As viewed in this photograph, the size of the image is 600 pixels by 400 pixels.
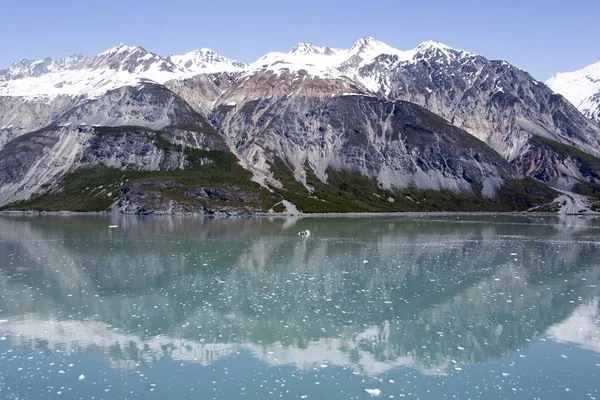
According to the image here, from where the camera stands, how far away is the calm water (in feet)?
79.4

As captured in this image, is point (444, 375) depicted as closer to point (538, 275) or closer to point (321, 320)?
point (321, 320)

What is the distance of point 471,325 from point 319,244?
5335 centimetres

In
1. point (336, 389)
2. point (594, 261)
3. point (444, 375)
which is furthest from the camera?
point (594, 261)

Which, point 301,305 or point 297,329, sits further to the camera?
point 301,305

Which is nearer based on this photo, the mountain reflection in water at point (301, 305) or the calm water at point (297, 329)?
the calm water at point (297, 329)

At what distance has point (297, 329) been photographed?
32.8 m

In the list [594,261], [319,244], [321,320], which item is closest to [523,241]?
[594,261]

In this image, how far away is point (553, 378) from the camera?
2497 cm

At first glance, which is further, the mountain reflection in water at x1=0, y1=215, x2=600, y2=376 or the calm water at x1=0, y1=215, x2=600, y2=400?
the mountain reflection in water at x1=0, y1=215, x2=600, y2=376

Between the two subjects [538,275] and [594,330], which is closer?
[594,330]

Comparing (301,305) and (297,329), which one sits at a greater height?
(301,305)

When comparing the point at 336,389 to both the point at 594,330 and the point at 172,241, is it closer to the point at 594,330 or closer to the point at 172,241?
the point at 594,330

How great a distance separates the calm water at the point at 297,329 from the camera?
24.2 m

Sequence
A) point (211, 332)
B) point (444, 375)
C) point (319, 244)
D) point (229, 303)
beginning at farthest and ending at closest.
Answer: point (319, 244), point (229, 303), point (211, 332), point (444, 375)
